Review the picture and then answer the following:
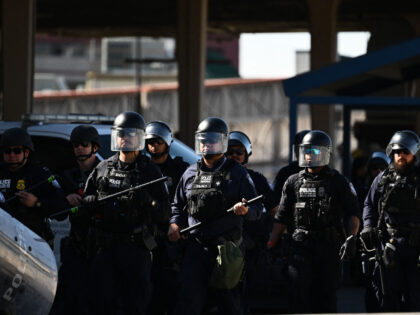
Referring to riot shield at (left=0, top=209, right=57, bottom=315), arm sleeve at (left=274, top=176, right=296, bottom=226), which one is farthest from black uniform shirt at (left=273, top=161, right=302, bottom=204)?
riot shield at (left=0, top=209, right=57, bottom=315)

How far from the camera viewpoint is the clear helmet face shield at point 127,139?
9.05 meters

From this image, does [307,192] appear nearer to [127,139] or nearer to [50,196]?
[127,139]

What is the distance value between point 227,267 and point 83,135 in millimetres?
1853

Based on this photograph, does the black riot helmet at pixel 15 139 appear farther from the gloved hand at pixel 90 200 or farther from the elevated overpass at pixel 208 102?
the elevated overpass at pixel 208 102

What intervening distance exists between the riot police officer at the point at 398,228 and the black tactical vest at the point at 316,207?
1.16ft

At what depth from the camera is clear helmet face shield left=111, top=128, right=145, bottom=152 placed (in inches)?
356

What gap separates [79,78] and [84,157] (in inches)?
3895

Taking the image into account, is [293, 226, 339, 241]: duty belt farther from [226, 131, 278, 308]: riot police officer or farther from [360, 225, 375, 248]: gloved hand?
[226, 131, 278, 308]: riot police officer

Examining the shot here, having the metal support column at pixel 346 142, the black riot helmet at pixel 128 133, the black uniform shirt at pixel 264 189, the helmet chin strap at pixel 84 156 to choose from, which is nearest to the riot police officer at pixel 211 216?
the black riot helmet at pixel 128 133

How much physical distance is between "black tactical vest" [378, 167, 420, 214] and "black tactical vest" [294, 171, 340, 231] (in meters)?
0.47

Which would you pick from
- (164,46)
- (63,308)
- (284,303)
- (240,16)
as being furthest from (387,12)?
(164,46)

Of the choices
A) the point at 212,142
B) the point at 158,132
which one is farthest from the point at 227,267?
the point at 158,132

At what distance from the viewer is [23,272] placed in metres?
7.17

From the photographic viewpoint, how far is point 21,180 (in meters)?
9.37
